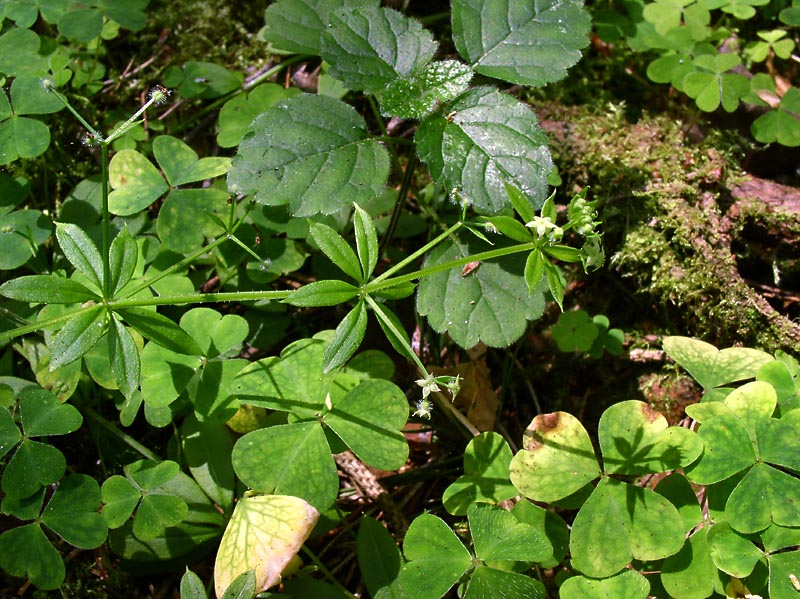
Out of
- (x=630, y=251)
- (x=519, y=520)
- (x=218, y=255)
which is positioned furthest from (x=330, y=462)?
(x=630, y=251)

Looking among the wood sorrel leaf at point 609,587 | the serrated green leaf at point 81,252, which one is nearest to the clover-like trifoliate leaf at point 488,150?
the serrated green leaf at point 81,252

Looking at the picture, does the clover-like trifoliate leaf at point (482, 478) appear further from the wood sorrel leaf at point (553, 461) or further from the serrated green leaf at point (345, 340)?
the serrated green leaf at point (345, 340)

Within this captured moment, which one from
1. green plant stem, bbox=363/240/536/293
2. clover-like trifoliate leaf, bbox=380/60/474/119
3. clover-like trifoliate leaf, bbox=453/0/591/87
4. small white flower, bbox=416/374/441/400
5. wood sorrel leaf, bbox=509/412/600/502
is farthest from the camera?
clover-like trifoliate leaf, bbox=453/0/591/87

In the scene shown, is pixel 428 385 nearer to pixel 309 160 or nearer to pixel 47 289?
pixel 309 160

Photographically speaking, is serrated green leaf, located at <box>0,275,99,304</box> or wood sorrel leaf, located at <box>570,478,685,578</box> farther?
wood sorrel leaf, located at <box>570,478,685,578</box>

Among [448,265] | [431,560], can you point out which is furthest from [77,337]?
[431,560]

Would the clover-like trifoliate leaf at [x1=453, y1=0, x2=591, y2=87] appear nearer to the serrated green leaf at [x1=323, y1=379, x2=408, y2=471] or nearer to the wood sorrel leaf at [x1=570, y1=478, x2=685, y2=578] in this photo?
the serrated green leaf at [x1=323, y1=379, x2=408, y2=471]

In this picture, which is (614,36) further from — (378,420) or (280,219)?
(378,420)

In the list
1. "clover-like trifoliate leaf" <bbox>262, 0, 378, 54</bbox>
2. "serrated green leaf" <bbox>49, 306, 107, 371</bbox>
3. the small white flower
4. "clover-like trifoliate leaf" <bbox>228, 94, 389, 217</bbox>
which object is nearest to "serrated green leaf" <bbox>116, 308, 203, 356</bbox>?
"serrated green leaf" <bbox>49, 306, 107, 371</bbox>
